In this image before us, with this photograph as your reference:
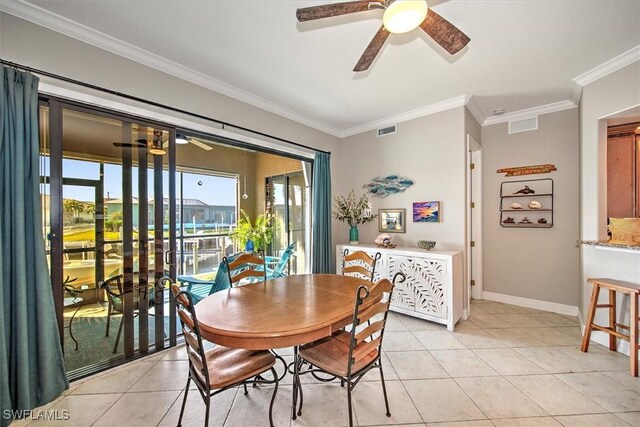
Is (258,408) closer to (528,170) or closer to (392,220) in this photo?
(392,220)

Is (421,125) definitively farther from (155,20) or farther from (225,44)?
(155,20)

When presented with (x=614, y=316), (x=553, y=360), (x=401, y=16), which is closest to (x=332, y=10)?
(x=401, y=16)

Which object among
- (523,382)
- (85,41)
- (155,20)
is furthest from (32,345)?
(523,382)

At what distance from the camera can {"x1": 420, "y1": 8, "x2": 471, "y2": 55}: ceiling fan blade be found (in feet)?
4.86

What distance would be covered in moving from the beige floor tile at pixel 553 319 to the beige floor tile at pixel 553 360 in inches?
31.8

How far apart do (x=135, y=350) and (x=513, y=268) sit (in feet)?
16.2

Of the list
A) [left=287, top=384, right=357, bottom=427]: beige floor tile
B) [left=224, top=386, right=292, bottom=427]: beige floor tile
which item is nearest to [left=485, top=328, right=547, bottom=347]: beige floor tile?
[left=287, top=384, right=357, bottom=427]: beige floor tile

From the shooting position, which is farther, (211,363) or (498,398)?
(498,398)

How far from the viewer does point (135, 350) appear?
242cm

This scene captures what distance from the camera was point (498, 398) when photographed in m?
1.86

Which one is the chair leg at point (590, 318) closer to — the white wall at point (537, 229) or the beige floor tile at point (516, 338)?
the beige floor tile at point (516, 338)

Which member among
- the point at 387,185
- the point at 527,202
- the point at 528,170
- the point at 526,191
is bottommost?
the point at 527,202

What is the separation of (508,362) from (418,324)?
0.98 meters

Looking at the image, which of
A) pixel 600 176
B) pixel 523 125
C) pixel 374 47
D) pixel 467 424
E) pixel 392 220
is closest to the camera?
pixel 467 424
